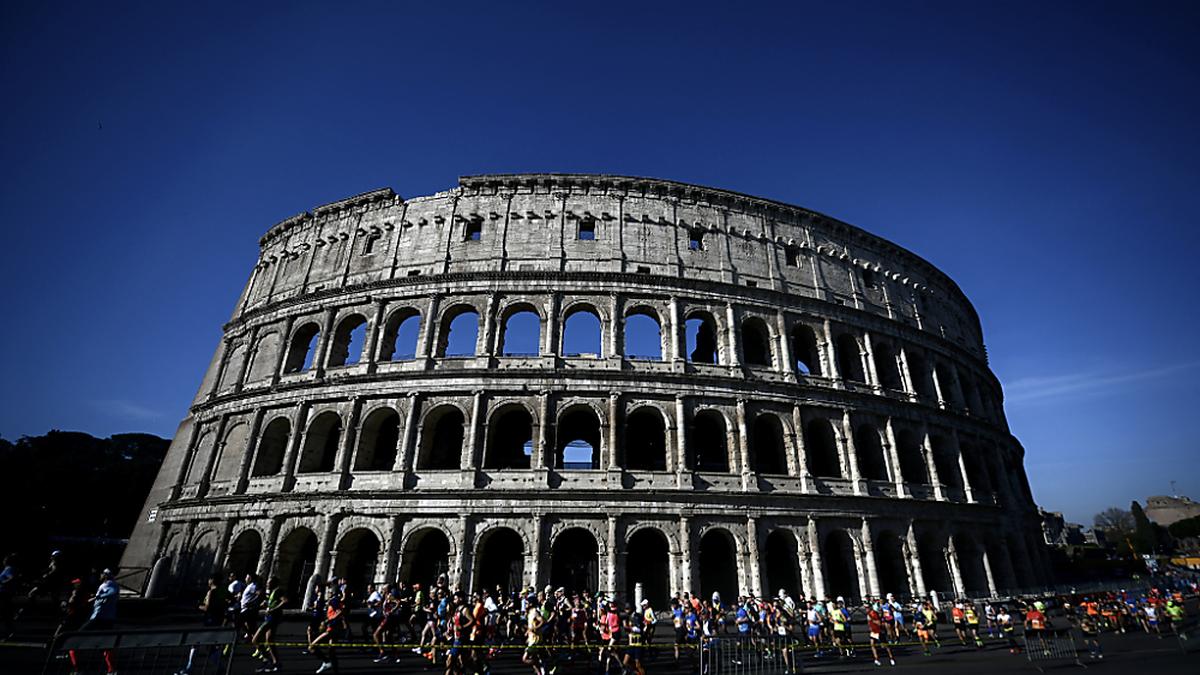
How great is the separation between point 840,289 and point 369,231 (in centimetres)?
2273

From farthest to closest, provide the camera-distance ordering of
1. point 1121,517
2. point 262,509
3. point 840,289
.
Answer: point 1121,517
point 840,289
point 262,509

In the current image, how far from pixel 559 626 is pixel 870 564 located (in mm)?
13160

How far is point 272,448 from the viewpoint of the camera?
69.4ft

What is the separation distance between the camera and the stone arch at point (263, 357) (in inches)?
900

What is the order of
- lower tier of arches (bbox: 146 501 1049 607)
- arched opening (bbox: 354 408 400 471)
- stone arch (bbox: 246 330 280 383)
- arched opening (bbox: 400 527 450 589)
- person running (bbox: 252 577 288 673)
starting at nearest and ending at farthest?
1. person running (bbox: 252 577 288 673)
2. lower tier of arches (bbox: 146 501 1049 607)
3. arched opening (bbox: 400 527 450 589)
4. arched opening (bbox: 354 408 400 471)
5. stone arch (bbox: 246 330 280 383)

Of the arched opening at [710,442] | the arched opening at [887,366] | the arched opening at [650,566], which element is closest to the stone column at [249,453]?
the arched opening at [650,566]

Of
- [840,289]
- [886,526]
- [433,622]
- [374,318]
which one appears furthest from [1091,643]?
[374,318]

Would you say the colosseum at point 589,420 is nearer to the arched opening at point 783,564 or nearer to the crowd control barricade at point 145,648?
the arched opening at point 783,564

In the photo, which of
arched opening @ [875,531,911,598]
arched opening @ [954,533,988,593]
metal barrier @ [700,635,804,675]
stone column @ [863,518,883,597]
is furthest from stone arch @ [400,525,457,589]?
arched opening @ [954,533,988,593]

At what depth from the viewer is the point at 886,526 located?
64.8 ft

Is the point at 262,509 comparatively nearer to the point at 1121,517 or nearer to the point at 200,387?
the point at 200,387

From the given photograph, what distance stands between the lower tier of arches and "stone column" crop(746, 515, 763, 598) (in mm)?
37

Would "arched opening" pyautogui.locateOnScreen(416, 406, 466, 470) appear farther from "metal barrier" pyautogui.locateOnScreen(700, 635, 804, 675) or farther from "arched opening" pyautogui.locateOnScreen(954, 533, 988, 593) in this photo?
"arched opening" pyautogui.locateOnScreen(954, 533, 988, 593)

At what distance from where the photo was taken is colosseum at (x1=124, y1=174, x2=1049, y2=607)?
17.9 metres
